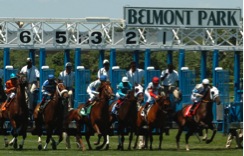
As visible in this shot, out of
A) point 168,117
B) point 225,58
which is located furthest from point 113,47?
point 225,58

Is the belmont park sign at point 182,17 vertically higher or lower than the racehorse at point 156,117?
higher

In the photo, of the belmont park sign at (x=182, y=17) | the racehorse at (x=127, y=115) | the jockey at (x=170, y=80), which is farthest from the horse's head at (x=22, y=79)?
the belmont park sign at (x=182, y=17)

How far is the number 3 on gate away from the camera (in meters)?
41.1

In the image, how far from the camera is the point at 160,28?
4116cm

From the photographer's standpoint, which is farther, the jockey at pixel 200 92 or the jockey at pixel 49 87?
the jockey at pixel 200 92

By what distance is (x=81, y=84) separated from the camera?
38.3 metres

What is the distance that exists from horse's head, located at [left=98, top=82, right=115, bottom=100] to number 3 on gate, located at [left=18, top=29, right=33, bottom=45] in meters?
10.0

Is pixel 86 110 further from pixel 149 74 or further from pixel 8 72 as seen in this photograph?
pixel 149 74

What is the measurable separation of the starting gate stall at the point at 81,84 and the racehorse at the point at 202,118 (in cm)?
520

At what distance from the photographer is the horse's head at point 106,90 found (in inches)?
1227

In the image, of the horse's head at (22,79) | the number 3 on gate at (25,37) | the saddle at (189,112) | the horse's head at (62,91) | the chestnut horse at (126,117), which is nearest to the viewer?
the horse's head at (22,79)

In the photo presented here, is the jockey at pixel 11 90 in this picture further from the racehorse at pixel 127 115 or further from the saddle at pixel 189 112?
the saddle at pixel 189 112

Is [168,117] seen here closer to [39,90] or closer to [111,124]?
[111,124]

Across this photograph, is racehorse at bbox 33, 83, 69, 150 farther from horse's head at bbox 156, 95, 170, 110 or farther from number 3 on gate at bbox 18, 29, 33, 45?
number 3 on gate at bbox 18, 29, 33, 45
